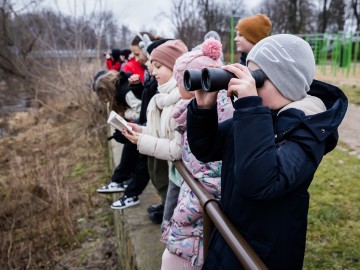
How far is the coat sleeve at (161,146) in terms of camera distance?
2027mm

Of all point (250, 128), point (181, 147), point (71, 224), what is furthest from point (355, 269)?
point (71, 224)

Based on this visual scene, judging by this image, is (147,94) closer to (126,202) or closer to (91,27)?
(126,202)

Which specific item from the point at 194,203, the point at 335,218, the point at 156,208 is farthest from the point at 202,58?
the point at 335,218

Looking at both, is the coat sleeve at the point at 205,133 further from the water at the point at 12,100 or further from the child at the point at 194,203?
the water at the point at 12,100

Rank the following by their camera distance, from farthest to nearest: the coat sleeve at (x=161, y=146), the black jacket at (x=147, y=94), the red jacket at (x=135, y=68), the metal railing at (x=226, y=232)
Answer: the red jacket at (x=135, y=68) → the black jacket at (x=147, y=94) → the coat sleeve at (x=161, y=146) → the metal railing at (x=226, y=232)

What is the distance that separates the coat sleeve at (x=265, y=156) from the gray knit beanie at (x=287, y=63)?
0.16 meters

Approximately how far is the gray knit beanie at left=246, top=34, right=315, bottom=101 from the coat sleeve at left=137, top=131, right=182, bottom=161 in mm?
907

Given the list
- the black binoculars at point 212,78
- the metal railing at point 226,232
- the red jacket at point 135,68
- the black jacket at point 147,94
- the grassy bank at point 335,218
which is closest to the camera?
the metal railing at point 226,232

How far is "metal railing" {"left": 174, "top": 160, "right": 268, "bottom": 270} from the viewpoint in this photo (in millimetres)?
985

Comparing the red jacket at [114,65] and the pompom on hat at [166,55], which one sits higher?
the pompom on hat at [166,55]

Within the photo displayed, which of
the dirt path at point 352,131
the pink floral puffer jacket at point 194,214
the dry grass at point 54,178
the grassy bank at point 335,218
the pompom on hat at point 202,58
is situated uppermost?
the pompom on hat at point 202,58

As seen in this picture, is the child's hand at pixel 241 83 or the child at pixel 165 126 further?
the child at pixel 165 126

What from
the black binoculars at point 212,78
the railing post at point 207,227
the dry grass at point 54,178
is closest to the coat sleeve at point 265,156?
the black binoculars at point 212,78

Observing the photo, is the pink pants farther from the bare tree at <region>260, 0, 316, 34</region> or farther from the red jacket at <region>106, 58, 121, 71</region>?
the bare tree at <region>260, 0, 316, 34</region>
